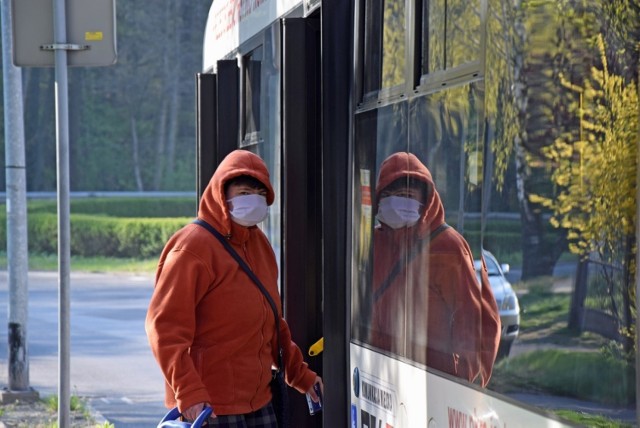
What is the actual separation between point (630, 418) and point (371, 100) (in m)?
2.26

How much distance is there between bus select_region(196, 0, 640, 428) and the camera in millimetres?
2744

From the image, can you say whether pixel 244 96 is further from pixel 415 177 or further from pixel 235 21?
pixel 415 177

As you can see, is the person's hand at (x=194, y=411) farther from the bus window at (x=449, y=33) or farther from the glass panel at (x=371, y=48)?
the bus window at (x=449, y=33)

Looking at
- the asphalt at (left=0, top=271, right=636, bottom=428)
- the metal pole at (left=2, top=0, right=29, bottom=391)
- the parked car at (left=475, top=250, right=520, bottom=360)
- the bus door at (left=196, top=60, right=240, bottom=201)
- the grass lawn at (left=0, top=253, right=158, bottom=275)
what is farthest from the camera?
the grass lawn at (left=0, top=253, right=158, bottom=275)

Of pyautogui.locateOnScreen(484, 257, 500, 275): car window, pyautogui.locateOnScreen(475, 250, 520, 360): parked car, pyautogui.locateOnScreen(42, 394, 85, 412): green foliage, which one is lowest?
pyautogui.locateOnScreen(42, 394, 85, 412): green foliage

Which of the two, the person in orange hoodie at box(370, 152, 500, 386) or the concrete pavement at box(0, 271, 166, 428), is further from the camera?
the concrete pavement at box(0, 271, 166, 428)

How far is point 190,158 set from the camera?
155 feet

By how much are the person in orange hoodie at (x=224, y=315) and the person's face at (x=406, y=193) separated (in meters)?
1.00

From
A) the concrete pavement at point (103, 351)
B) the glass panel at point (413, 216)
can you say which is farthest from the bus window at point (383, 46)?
the concrete pavement at point (103, 351)

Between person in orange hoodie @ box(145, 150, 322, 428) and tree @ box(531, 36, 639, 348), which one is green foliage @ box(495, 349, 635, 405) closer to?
tree @ box(531, 36, 639, 348)

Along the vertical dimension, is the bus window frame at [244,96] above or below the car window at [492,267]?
above

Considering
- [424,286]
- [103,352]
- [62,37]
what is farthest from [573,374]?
[103,352]

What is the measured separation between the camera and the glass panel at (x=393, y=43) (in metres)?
4.27

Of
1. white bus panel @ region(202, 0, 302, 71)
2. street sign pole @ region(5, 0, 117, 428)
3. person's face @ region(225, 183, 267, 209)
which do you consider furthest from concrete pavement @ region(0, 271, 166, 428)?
person's face @ region(225, 183, 267, 209)
